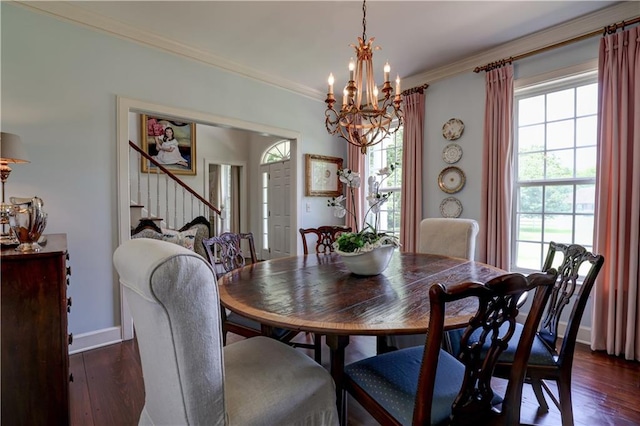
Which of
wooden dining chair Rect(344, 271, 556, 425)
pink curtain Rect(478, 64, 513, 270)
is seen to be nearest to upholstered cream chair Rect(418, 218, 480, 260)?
pink curtain Rect(478, 64, 513, 270)

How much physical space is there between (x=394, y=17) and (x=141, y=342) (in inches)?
108

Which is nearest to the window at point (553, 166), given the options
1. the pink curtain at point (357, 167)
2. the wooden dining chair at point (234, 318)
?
the pink curtain at point (357, 167)

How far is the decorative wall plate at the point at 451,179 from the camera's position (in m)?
3.34

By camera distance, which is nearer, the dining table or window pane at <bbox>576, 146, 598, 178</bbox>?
the dining table

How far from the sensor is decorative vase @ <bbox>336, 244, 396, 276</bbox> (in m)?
1.70

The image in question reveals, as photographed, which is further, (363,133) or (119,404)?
(363,133)

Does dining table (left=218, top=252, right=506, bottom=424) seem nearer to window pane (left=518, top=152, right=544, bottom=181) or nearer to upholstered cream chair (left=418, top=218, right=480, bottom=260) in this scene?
upholstered cream chair (left=418, top=218, right=480, bottom=260)

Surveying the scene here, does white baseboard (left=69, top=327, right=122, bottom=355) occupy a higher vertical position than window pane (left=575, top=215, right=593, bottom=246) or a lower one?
lower

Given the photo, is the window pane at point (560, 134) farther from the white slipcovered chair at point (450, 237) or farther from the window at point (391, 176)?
the window at point (391, 176)

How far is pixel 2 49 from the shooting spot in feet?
7.09

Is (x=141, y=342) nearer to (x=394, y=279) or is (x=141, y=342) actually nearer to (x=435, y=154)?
(x=394, y=279)

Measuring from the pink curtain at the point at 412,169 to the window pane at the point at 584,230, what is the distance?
4.63 feet

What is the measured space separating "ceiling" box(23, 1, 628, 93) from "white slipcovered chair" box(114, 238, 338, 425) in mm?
2244

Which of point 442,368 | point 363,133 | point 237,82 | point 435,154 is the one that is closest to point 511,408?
point 442,368
